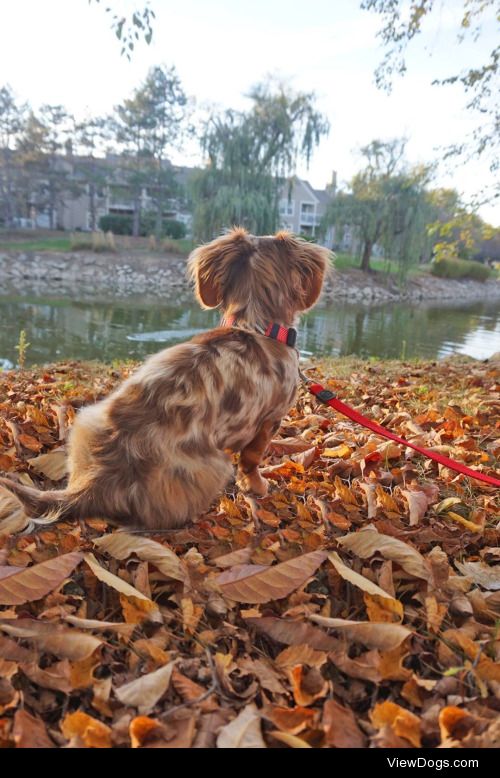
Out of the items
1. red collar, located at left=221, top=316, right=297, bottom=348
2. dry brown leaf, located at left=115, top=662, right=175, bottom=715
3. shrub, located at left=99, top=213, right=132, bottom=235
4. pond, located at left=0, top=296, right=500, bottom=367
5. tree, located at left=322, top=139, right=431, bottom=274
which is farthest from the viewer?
shrub, located at left=99, top=213, right=132, bottom=235

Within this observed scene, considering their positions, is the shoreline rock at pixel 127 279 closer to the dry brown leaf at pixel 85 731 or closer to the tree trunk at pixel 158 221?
the tree trunk at pixel 158 221

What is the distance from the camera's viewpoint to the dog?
2.44 meters

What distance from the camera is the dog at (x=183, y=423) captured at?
2.44 metres

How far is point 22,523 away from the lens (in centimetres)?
247

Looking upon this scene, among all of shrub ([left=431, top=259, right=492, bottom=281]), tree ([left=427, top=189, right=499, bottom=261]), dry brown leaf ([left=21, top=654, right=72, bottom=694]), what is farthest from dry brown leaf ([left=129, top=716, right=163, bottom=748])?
shrub ([left=431, top=259, right=492, bottom=281])

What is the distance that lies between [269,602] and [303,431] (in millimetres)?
2280

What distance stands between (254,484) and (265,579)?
986mm

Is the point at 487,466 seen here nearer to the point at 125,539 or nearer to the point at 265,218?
the point at 125,539

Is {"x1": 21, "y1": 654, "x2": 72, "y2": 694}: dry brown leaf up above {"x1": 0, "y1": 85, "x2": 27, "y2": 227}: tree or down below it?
below

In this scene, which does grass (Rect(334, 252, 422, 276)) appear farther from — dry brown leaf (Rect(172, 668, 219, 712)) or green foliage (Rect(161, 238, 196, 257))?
dry brown leaf (Rect(172, 668, 219, 712))

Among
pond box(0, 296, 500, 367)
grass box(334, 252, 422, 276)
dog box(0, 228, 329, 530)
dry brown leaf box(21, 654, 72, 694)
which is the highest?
grass box(334, 252, 422, 276)

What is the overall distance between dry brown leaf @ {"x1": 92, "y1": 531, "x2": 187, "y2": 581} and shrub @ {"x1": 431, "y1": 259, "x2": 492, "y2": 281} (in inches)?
2052

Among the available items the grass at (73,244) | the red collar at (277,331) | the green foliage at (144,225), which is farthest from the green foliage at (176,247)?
the red collar at (277,331)
